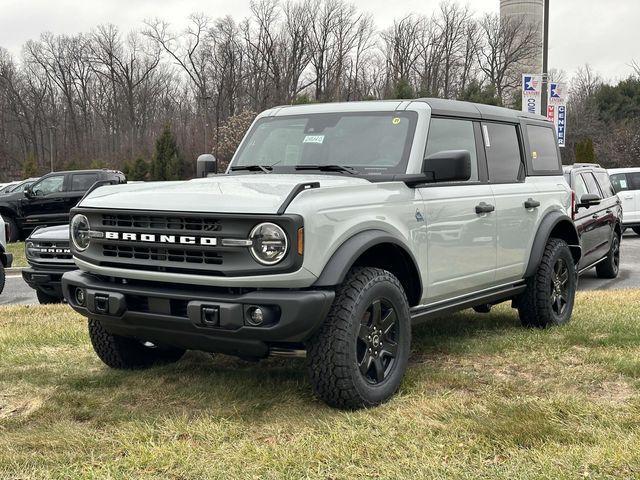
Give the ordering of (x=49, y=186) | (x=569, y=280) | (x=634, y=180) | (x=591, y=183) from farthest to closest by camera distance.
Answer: (x=49, y=186) < (x=634, y=180) < (x=591, y=183) < (x=569, y=280)

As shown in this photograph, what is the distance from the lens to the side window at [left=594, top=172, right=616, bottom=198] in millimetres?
10913

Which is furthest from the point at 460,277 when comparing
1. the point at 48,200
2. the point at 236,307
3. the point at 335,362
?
the point at 48,200

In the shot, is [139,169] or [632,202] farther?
[139,169]

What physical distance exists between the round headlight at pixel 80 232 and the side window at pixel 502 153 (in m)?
3.02

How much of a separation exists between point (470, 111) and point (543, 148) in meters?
1.34

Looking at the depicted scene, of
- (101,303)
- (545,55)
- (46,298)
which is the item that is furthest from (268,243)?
(545,55)

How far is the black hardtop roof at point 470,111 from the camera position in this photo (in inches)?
202

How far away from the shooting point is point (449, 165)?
14.6 ft

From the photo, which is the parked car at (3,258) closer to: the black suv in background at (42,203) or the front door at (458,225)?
the front door at (458,225)

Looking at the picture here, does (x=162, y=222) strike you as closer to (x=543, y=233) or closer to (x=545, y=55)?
(x=543, y=233)

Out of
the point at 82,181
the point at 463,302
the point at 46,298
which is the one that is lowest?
the point at 46,298

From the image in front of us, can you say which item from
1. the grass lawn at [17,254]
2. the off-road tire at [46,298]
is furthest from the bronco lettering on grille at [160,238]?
the grass lawn at [17,254]

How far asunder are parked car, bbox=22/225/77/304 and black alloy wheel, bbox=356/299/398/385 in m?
5.11

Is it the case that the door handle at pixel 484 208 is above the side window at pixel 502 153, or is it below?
below
